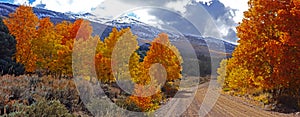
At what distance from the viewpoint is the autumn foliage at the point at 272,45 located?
21.5 meters

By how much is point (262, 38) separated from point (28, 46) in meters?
23.4

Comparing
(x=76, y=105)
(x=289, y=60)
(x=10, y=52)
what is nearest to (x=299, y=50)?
(x=289, y=60)

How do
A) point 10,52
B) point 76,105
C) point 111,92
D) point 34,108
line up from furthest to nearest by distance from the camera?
point 10,52, point 111,92, point 76,105, point 34,108

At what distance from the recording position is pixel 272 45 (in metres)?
21.3

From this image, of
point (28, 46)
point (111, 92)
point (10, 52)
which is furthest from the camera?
point (28, 46)

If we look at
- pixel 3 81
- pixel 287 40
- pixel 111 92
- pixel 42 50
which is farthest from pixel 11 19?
pixel 287 40

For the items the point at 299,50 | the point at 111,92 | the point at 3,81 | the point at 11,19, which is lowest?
the point at 111,92

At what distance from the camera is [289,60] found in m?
21.8

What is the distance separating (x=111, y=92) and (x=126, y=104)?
5258mm

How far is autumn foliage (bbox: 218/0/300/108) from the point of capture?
70.4 ft

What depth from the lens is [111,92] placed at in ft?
60.7

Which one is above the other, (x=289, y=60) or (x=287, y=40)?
(x=287, y=40)

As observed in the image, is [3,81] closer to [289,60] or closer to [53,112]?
[53,112]

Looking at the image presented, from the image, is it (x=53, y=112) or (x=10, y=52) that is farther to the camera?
(x=10, y=52)
